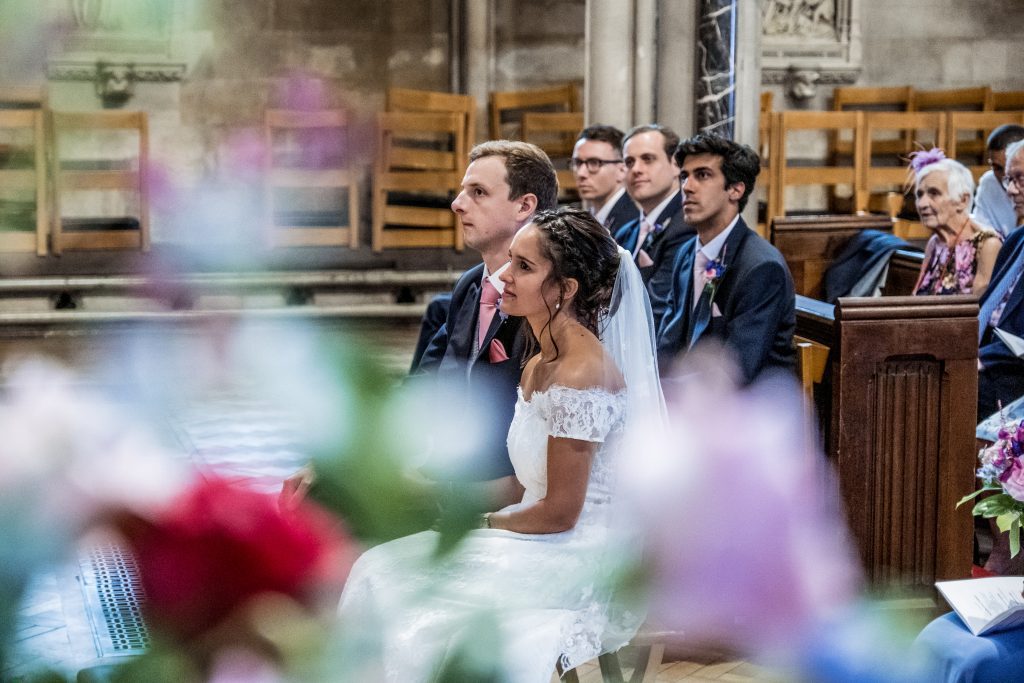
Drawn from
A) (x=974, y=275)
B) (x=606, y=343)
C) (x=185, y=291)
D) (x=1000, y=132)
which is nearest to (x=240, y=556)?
(x=185, y=291)

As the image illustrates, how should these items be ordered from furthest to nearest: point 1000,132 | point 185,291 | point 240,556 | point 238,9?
point 238,9 < point 1000,132 < point 185,291 < point 240,556

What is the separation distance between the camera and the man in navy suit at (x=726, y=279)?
12.3 ft

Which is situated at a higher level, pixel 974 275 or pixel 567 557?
pixel 974 275

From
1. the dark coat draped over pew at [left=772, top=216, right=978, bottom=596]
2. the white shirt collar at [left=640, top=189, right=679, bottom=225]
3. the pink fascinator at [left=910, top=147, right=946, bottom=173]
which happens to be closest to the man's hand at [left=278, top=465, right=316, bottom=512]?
the dark coat draped over pew at [left=772, top=216, right=978, bottom=596]

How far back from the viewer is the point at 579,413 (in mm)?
2504

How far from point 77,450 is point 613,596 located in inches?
14.9

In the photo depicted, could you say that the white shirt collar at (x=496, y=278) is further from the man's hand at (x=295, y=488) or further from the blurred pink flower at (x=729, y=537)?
the man's hand at (x=295, y=488)

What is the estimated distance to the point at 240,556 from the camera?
0.50m

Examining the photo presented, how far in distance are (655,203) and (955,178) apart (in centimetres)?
111

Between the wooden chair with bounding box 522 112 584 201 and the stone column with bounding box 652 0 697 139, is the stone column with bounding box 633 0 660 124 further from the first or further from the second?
the wooden chair with bounding box 522 112 584 201

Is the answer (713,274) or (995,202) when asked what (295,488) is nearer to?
(713,274)

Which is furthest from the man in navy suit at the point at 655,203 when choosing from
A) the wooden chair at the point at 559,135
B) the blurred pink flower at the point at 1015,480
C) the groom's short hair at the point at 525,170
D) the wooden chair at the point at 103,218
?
the wooden chair at the point at 559,135

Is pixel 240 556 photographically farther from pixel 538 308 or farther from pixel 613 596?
pixel 538 308

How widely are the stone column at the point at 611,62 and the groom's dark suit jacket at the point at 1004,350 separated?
2.08m
